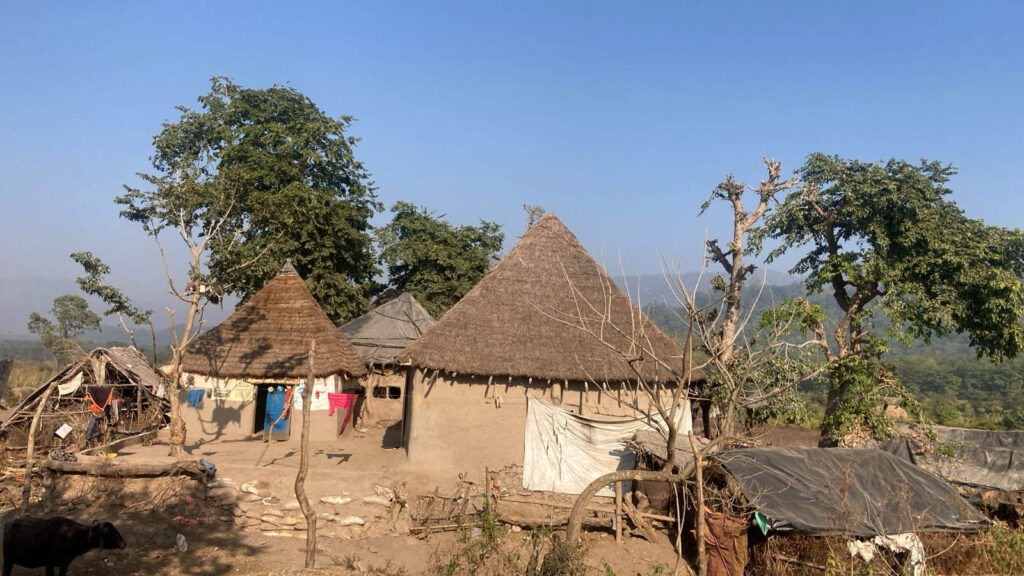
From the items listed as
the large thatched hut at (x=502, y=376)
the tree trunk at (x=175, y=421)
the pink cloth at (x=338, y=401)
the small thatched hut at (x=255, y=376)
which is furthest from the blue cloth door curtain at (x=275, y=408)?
the large thatched hut at (x=502, y=376)

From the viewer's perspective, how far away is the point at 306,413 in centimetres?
817

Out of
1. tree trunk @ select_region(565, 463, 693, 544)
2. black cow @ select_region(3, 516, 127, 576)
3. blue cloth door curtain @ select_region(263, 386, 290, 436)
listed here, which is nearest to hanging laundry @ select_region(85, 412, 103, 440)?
blue cloth door curtain @ select_region(263, 386, 290, 436)

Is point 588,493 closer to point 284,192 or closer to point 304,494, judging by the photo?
point 304,494

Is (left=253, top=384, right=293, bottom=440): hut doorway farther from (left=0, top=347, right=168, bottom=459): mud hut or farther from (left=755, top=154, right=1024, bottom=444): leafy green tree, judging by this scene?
(left=755, top=154, right=1024, bottom=444): leafy green tree

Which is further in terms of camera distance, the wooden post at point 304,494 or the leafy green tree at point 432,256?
the leafy green tree at point 432,256

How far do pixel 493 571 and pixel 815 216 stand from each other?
1153cm

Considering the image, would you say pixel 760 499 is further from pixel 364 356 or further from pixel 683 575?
pixel 364 356

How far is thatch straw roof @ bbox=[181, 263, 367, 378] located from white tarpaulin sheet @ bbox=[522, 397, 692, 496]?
514cm

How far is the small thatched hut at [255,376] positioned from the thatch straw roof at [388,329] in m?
3.22

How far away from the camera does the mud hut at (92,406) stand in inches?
542

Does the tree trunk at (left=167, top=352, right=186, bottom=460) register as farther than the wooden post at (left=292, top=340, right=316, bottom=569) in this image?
Yes

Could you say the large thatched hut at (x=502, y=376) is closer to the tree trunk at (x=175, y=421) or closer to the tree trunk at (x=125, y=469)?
the tree trunk at (x=125, y=469)

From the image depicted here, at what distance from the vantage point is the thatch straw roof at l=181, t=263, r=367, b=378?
13.6 m

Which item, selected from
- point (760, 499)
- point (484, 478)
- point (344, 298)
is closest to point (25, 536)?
point (484, 478)
